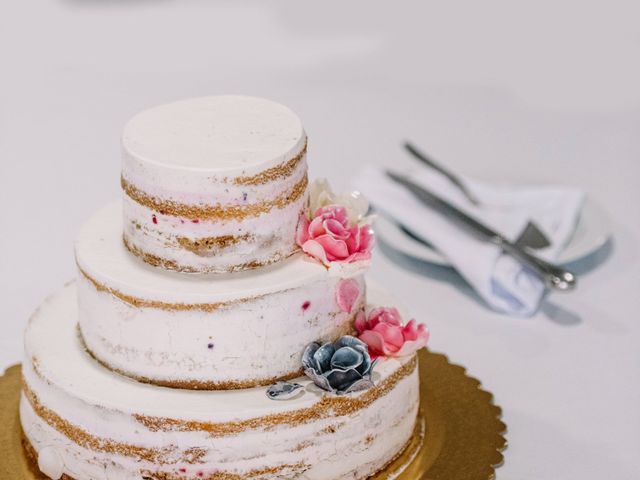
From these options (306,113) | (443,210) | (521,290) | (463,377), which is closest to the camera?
(463,377)

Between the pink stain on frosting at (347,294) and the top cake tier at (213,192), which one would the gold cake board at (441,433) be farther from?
the top cake tier at (213,192)

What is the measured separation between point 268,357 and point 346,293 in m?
0.16

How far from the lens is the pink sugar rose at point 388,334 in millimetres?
2148

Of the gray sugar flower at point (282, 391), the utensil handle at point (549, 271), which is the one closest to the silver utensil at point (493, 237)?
the utensil handle at point (549, 271)

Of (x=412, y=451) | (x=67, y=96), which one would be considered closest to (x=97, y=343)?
(x=412, y=451)

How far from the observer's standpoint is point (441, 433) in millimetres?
2314

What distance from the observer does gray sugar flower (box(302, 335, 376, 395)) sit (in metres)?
2.03

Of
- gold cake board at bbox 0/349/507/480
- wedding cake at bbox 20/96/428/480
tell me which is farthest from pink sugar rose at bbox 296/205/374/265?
gold cake board at bbox 0/349/507/480

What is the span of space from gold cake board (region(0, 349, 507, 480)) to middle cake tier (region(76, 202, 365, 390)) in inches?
10.7

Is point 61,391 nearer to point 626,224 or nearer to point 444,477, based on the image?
point 444,477

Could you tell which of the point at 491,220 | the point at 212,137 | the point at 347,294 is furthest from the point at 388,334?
the point at 491,220

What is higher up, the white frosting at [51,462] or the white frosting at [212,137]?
the white frosting at [212,137]

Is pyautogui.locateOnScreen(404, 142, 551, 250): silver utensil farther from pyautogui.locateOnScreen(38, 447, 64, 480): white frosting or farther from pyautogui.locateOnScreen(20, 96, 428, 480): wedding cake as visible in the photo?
pyautogui.locateOnScreen(38, 447, 64, 480): white frosting

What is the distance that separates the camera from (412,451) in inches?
88.5
